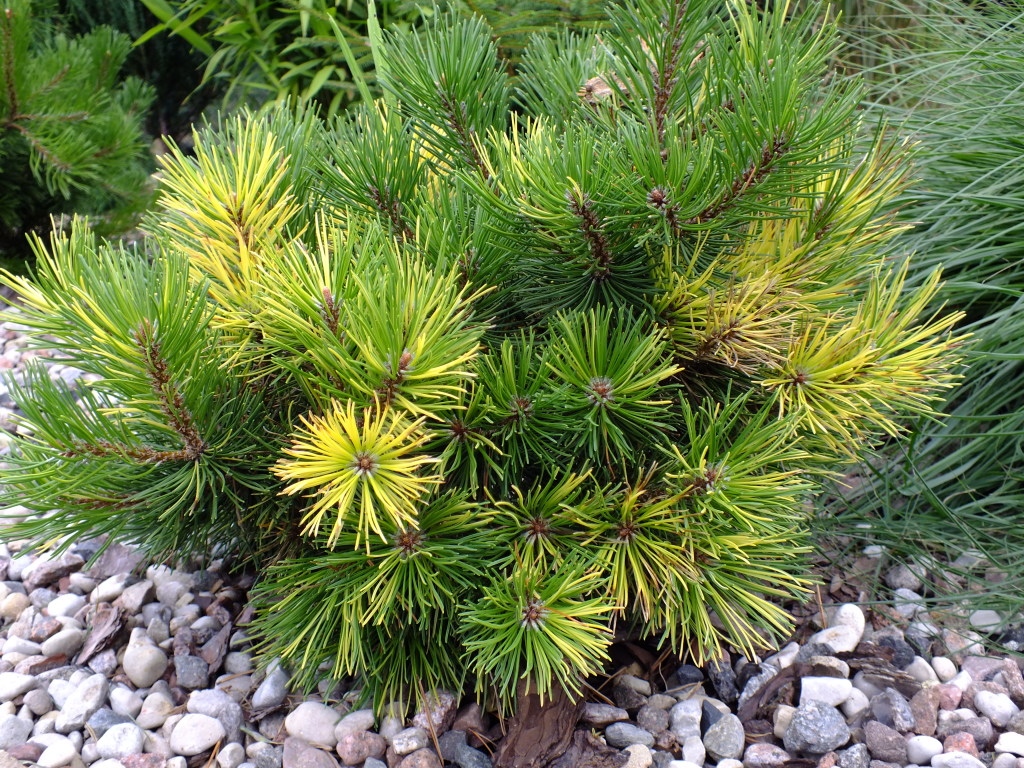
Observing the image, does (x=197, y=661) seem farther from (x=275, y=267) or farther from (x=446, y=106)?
(x=446, y=106)

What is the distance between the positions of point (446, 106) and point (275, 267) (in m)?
0.41

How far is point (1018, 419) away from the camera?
204 centimetres

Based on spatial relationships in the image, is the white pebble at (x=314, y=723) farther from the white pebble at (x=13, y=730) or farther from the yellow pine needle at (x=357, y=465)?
the yellow pine needle at (x=357, y=465)

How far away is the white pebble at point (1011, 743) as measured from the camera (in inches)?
57.2

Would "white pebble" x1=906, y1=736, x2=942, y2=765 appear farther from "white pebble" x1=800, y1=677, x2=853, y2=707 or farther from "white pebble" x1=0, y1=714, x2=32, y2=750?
"white pebble" x1=0, y1=714, x2=32, y2=750

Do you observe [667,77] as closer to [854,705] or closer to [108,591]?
[854,705]

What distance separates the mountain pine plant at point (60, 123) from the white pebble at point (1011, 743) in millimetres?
2933

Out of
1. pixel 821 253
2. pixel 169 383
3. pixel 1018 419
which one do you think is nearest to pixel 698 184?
pixel 821 253

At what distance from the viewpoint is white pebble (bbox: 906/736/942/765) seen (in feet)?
4.75

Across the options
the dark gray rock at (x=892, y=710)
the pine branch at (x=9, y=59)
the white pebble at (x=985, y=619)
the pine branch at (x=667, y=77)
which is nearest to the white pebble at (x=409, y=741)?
the dark gray rock at (x=892, y=710)

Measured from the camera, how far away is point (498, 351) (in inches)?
50.9

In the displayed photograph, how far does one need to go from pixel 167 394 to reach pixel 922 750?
131 cm

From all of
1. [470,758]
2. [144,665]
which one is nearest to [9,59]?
[144,665]

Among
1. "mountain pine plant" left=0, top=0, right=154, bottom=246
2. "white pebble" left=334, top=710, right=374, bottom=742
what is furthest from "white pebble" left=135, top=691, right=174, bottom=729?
"mountain pine plant" left=0, top=0, right=154, bottom=246
